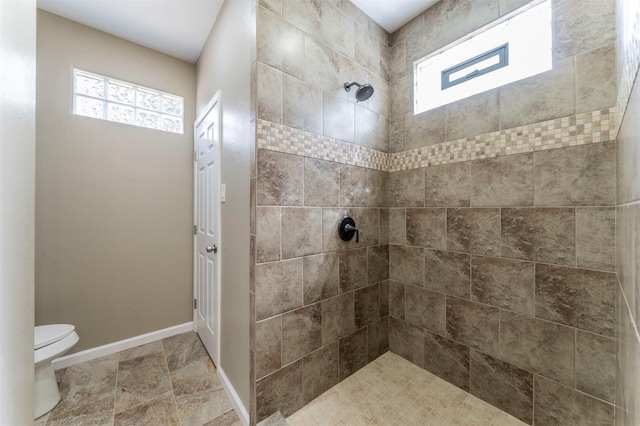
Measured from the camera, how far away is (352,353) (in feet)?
5.52

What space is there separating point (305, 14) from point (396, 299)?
2.12 meters

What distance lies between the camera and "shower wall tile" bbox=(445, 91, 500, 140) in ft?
4.72

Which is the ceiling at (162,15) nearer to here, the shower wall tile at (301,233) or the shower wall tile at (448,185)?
the shower wall tile at (448,185)

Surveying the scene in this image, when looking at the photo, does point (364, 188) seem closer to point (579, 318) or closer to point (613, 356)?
point (579, 318)

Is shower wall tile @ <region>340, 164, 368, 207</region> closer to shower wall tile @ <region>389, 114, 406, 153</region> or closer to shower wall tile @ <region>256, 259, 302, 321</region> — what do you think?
shower wall tile @ <region>389, 114, 406, 153</region>

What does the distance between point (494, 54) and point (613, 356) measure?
1734 mm

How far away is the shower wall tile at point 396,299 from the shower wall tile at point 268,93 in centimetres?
154

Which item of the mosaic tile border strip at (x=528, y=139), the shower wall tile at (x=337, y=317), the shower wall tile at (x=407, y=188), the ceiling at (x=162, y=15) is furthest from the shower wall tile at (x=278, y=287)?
the ceiling at (x=162, y=15)

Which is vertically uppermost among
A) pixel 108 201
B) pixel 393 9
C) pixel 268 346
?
pixel 393 9

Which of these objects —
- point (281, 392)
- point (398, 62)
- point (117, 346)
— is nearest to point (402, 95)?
point (398, 62)

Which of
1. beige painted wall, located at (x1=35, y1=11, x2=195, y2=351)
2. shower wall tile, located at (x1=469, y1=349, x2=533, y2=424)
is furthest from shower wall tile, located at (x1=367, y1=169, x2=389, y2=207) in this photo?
beige painted wall, located at (x1=35, y1=11, x2=195, y2=351)

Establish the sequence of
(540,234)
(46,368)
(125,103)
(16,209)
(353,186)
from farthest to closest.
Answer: (125,103) < (353,186) < (46,368) < (540,234) < (16,209)

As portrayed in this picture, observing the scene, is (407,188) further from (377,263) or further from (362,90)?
(362,90)

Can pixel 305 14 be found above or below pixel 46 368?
above
